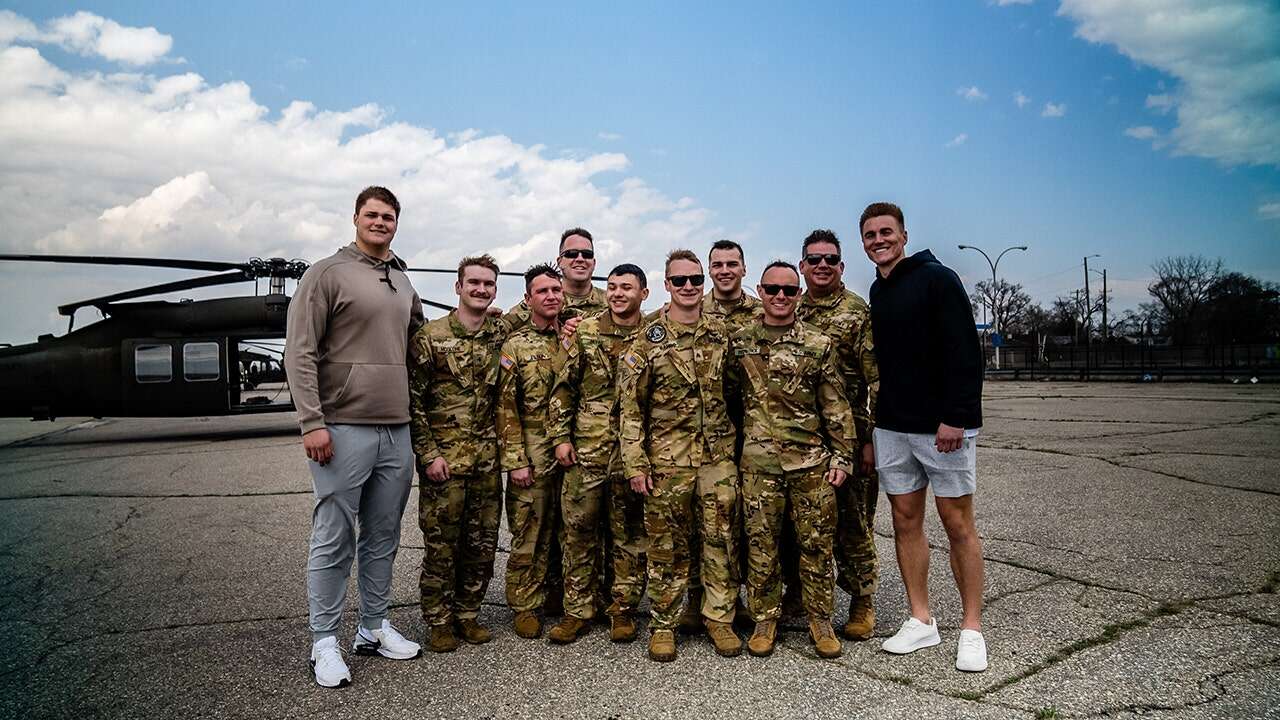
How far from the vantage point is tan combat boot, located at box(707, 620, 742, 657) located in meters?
3.71

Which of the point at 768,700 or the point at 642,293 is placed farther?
the point at 642,293

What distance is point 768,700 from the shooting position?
3201 mm

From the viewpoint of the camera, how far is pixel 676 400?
156 inches

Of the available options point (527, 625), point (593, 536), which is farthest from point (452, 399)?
point (527, 625)

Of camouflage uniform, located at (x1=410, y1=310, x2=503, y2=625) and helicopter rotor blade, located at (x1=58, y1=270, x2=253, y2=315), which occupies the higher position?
helicopter rotor blade, located at (x1=58, y1=270, x2=253, y2=315)

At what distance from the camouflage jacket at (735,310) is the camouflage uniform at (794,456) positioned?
477 millimetres

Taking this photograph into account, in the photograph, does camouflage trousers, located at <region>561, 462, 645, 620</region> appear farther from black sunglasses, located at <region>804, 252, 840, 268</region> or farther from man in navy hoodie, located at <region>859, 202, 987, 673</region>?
black sunglasses, located at <region>804, 252, 840, 268</region>

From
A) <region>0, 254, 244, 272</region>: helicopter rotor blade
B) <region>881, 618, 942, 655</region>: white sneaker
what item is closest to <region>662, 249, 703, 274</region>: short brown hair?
<region>881, 618, 942, 655</region>: white sneaker

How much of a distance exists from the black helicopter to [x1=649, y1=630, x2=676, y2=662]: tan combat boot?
503 inches

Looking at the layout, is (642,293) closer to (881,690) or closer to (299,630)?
(881,690)

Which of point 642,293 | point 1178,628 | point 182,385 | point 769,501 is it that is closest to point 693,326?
point 642,293

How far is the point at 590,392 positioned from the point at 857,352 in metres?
1.53

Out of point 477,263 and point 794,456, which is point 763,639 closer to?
point 794,456

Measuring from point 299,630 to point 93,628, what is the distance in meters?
1.23
